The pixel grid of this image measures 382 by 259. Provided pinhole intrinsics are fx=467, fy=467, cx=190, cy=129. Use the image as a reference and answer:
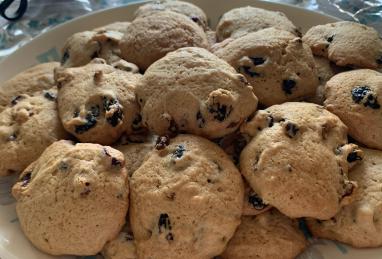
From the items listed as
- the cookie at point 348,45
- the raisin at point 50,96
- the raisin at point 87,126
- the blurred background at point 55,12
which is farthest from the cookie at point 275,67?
the blurred background at point 55,12

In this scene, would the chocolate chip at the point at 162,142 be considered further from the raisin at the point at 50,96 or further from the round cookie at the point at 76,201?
the raisin at the point at 50,96

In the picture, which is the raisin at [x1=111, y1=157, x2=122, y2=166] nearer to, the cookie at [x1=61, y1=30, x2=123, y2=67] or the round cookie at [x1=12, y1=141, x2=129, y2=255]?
the round cookie at [x1=12, y1=141, x2=129, y2=255]

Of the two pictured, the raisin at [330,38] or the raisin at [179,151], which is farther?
the raisin at [330,38]

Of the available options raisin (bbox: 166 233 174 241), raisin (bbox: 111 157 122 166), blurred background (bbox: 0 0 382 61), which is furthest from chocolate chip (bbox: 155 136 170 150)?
blurred background (bbox: 0 0 382 61)

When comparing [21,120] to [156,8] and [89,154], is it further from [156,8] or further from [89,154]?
[156,8]

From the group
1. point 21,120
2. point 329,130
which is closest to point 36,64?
point 21,120

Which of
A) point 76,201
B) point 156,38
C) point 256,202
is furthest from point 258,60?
point 76,201
